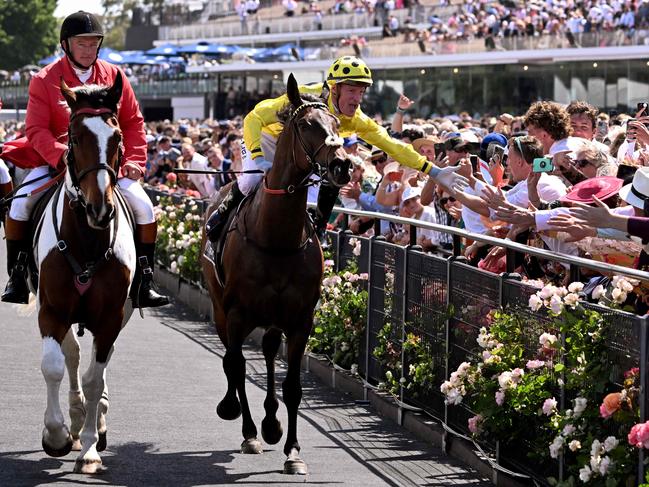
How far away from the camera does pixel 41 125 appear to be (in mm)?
9039

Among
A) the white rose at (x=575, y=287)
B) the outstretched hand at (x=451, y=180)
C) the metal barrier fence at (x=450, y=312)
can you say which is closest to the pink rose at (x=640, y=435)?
the metal barrier fence at (x=450, y=312)

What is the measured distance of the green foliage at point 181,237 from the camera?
18.0 m

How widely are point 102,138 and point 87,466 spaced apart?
1851 millimetres

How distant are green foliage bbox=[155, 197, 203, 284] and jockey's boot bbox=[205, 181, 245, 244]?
757 centimetres

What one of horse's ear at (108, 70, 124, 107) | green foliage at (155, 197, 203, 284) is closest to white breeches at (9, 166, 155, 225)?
horse's ear at (108, 70, 124, 107)

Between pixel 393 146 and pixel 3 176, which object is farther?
pixel 3 176

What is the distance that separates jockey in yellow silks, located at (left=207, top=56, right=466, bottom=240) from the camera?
30.6 feet

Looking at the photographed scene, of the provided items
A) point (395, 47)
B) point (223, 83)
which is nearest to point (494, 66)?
point (395, 47)

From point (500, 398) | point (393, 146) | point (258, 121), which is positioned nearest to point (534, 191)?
point (393, 146)

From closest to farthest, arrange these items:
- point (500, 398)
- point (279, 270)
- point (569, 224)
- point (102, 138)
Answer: point (569, 224)
point (500, 398)
point (102, 138)
point (279, 270)

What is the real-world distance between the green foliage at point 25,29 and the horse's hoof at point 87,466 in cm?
11356

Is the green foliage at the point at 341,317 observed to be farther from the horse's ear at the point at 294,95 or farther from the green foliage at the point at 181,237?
the green foliage at the point at 181,237

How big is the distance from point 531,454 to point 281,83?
188 ft

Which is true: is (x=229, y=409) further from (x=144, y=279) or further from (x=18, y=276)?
(x=18, y=276)
